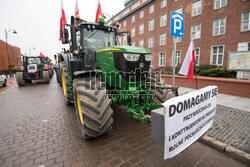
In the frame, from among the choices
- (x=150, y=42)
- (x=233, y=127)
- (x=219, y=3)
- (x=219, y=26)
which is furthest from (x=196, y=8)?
(x=233, y=127)

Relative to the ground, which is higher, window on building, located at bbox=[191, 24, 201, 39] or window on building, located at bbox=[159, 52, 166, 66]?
window on building, located at bbox=[191, 24, 201, 39]

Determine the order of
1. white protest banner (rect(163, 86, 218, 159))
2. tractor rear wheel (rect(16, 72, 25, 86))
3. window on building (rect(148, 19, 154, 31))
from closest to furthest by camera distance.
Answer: white protest banner (rect(163, 86, 218, 159)), tractor rear wheel (rect(16, 72, 25, 86)), window on building (rect(148, 19, 154, 31))

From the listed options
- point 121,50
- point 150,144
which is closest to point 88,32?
point 121,50

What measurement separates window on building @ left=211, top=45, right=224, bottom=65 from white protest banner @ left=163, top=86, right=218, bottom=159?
15.6 metres

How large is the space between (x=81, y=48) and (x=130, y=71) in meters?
1.91

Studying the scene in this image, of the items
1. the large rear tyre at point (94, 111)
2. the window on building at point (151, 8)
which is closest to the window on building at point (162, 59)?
the window on building at point (151, 8)

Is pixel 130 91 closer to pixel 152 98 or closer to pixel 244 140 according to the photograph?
pixel 152 98

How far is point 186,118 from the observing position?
1.80 meters

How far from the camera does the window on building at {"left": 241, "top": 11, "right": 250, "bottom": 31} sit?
40.2 ft

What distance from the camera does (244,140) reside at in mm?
2686

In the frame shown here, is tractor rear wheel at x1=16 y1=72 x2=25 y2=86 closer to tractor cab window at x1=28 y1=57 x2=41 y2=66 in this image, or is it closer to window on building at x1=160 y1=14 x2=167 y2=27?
tractor cab window at x1=28 y1=57 x2=41 y2=66

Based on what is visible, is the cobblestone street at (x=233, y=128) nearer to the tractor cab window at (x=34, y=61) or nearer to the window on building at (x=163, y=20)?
the tractor cab window at (x=34, y=61)

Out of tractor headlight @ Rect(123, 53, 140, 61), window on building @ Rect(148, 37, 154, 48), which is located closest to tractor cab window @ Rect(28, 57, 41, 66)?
tractor headlight @ Rect(123, 53, 140, 61)

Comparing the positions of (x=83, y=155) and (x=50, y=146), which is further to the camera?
(x=50, y=146)
